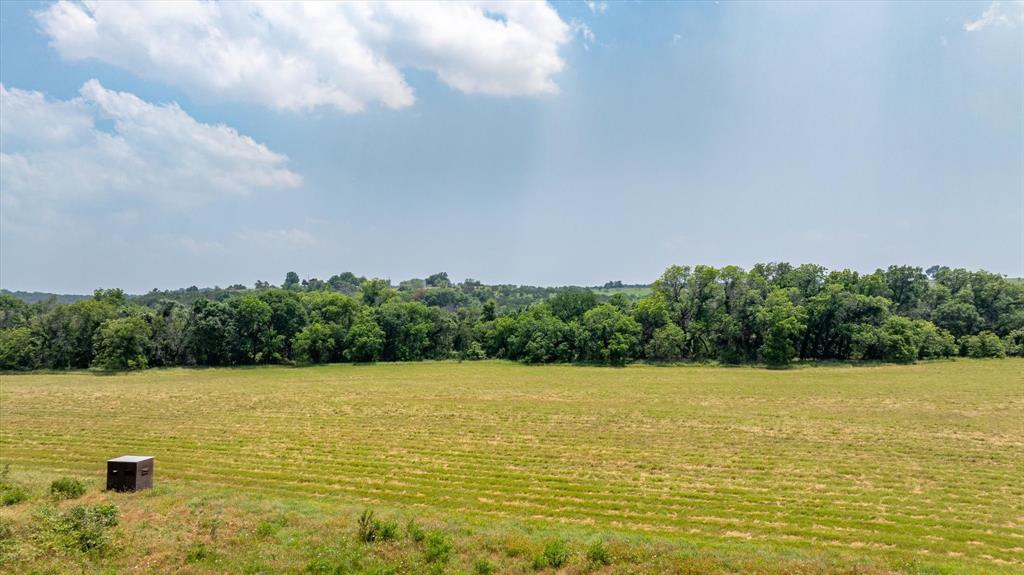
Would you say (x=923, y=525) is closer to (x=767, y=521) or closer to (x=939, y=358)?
(x=767, y=521)

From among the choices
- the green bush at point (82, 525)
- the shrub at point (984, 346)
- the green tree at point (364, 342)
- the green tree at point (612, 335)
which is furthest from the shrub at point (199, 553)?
the shrub at point (984, 346)

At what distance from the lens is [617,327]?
68.9 meters

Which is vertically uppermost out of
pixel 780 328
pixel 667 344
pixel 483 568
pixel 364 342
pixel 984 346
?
pixel 780 328

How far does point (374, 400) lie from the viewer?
125ft

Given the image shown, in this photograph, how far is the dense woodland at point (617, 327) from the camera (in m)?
63.7

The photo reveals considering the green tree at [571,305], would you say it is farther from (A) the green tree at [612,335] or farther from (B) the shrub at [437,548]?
(B) the shrub at [437,548]

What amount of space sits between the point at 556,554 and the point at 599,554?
36.4 inches

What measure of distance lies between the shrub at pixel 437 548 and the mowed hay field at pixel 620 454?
1949mm

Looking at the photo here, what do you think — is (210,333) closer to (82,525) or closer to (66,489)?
(66,489)

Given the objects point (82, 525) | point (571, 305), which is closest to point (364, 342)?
Result: point (571, 305)

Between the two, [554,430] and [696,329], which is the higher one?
[696,329]

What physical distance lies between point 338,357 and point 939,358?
81607 mm

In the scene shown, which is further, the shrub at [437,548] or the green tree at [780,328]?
the green tree at [780,328]

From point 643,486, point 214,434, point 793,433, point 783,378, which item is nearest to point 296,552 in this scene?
point 643,486
